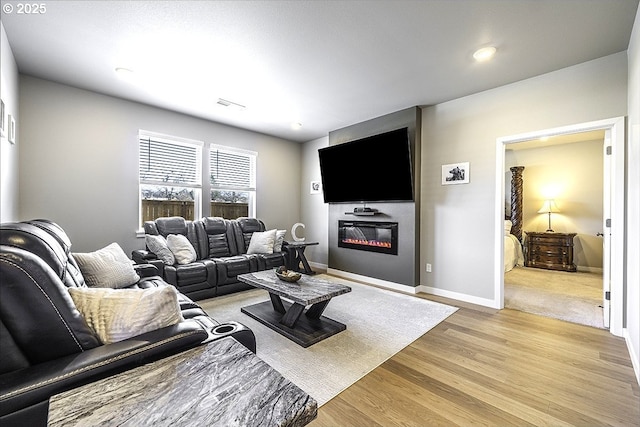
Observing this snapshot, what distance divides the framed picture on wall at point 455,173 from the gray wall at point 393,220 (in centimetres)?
38

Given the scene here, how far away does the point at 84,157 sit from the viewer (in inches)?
136

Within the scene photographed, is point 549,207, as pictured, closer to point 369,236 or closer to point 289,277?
point 369,236

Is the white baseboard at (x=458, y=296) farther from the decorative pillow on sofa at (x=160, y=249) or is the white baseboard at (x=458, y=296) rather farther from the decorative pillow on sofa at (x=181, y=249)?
the decorative pillow on sofa at (x=160, y=249)

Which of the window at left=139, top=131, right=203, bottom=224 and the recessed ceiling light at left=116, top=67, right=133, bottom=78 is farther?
the window at left=139, top=131, right=203, bottom=224

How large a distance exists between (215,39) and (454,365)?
10.8ft

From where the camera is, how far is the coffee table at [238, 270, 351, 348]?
2416 mm

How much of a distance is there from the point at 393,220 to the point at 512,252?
119 inches

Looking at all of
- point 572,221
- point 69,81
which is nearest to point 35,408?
point 69,81

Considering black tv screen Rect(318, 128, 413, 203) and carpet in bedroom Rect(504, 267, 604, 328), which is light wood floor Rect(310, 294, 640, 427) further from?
black tv screen Rect(318, 128, 413, 203)

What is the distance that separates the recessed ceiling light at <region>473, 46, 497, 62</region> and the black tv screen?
3.93 feet

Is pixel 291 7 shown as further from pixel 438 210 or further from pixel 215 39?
pixel 438 210

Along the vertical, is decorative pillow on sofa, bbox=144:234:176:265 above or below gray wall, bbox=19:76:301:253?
below

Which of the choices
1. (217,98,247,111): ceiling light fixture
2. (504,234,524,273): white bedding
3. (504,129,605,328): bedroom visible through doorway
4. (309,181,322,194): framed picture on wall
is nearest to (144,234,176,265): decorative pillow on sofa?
(217,98,247,111): ceiling light fixture

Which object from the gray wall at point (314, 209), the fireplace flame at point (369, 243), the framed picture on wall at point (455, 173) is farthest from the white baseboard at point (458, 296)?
→ the gray wall at point (314, 209)
